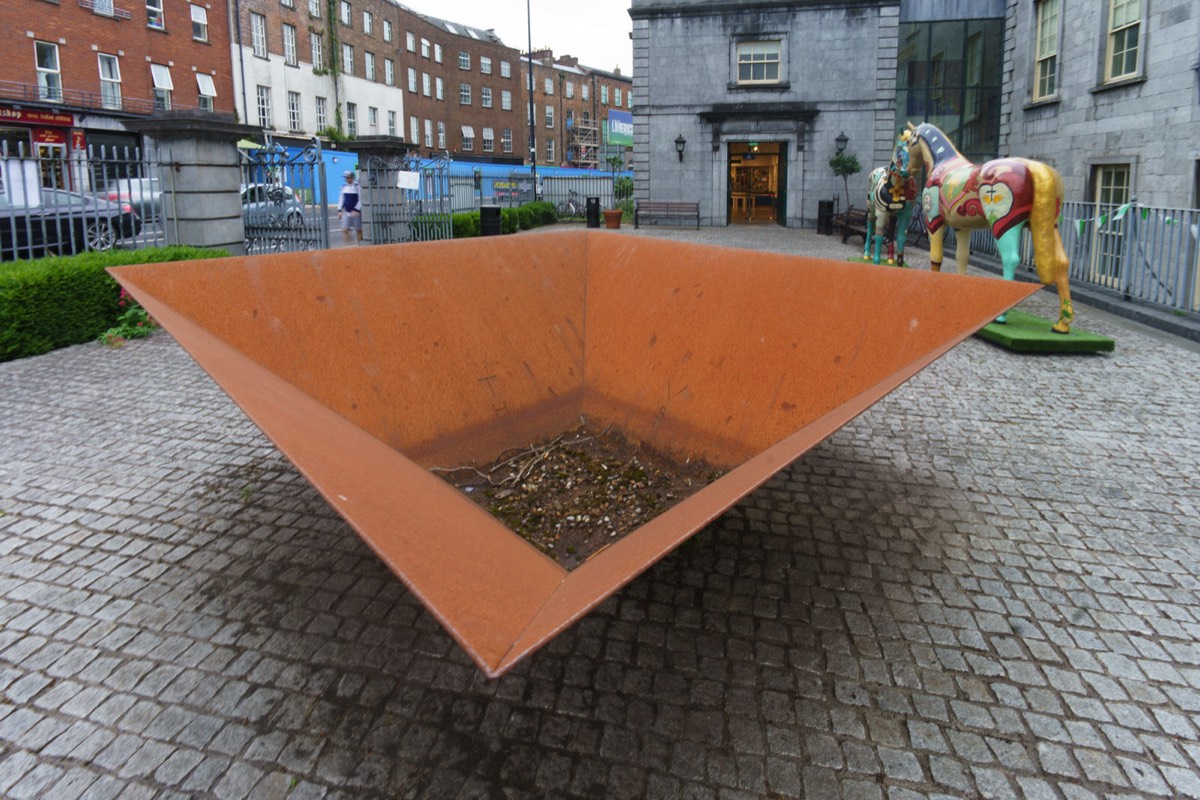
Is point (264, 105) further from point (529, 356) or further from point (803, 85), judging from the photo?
point (529, 356)

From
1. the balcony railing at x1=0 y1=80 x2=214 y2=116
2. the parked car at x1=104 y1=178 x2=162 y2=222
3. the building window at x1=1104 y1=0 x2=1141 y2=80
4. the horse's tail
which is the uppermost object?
the balcony railing at x1=0 y1=80 x2=214 y2=116

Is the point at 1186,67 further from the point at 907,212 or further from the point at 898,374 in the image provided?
the point at 898,374

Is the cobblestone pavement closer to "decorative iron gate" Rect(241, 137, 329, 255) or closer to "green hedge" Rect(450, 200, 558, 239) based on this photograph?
"decorative iron gate" Rect(241, 137, 329, 255)

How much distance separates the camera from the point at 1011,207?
756 cm

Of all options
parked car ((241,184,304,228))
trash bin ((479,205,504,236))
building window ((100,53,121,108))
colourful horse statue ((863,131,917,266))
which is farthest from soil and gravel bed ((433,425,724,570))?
building window ((100,53,121,108))

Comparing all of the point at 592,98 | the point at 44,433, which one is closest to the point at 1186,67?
the point at 44,433

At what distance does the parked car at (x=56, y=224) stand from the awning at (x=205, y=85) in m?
25.8

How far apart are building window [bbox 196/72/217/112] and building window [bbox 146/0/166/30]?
222 cm

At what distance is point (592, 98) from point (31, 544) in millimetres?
74603

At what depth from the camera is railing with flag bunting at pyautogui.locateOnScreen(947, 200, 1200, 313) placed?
8.53m

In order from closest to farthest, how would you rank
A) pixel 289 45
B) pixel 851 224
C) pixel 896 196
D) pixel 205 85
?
1. pixel 896 196
2. pixel 851 224
3. pixel 205 85
4. pixel 289 45

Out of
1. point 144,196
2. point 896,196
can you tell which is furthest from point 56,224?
point 896,196

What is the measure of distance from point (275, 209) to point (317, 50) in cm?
3230

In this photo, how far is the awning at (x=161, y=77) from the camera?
29516mm
